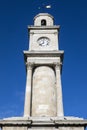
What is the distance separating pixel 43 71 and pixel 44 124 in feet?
29.9

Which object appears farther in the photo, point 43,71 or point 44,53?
point 44,53

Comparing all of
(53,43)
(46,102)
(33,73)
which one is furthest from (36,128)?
(53,43)

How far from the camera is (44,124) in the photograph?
3319cm

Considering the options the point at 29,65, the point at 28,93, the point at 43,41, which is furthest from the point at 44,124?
the point at 43,41

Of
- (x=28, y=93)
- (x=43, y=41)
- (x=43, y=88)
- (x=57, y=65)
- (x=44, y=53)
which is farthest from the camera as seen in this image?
(x=43, y=41)

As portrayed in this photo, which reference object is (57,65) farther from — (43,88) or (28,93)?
(28,93)

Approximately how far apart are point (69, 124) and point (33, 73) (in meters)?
10.0

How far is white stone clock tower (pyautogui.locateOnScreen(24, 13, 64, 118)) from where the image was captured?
1452 inches

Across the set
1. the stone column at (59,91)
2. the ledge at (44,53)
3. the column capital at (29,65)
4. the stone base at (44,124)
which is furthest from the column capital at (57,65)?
the stone base at (44,124)

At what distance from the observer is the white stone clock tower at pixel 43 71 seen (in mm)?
36875

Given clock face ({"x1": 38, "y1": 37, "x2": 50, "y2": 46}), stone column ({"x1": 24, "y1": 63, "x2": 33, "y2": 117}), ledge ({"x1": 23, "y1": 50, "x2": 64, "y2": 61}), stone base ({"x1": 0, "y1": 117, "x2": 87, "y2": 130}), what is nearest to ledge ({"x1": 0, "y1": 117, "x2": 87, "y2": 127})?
stone base ({"x1": 0, "y1": 117, "x2": 87, "y2": 130})

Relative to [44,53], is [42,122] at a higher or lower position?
lower

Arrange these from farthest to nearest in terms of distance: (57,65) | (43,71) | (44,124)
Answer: (43,71) → (57,65) → (44,124)

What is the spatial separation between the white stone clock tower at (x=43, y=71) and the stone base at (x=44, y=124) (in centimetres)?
239
